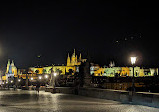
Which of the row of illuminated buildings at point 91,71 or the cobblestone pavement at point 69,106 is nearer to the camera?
the cobblestone pavement at point 69,106

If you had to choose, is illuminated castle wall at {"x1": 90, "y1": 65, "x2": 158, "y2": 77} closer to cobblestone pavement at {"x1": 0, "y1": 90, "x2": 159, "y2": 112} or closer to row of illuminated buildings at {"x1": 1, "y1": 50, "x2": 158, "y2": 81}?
row of illuminated buildings at {"x1": 1, "y1": 50, "x2": 158, "y2": 81}

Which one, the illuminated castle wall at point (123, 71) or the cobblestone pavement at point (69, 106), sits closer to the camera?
the cobblestone pavement at point (69, 106)

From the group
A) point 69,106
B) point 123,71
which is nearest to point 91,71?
point 123,71

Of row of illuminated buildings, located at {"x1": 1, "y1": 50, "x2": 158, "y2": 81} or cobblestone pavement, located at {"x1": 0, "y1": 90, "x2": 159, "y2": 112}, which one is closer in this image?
cobblestone pavement, located at {"x1": 0, "y1": 90, "x2": 159, "y2": 112}

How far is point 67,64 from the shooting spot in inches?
7259

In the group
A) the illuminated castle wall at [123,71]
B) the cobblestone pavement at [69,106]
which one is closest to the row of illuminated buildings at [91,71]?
the illuminated castle wall at [123,71]

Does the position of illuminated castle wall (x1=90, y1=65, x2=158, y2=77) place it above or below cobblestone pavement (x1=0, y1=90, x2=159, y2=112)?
above

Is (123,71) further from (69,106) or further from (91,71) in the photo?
(69,106)

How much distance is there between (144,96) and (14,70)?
166 meters

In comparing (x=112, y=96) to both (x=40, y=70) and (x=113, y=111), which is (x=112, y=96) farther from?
(x=40, y=70)

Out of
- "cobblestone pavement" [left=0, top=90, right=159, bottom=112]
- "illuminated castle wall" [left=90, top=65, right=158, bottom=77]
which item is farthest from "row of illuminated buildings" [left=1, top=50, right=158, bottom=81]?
"cobblestone pavement" [left=0, top=90, right=159, bottom=112]

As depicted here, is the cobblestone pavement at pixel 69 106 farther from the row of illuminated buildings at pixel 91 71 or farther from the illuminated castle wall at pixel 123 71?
the illuminated castle wall at pixel 123 71

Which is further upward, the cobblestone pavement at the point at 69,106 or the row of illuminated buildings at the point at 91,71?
the row of illuminated buildings at the point at 91,71

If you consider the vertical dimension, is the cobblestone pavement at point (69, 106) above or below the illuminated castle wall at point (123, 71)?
below
